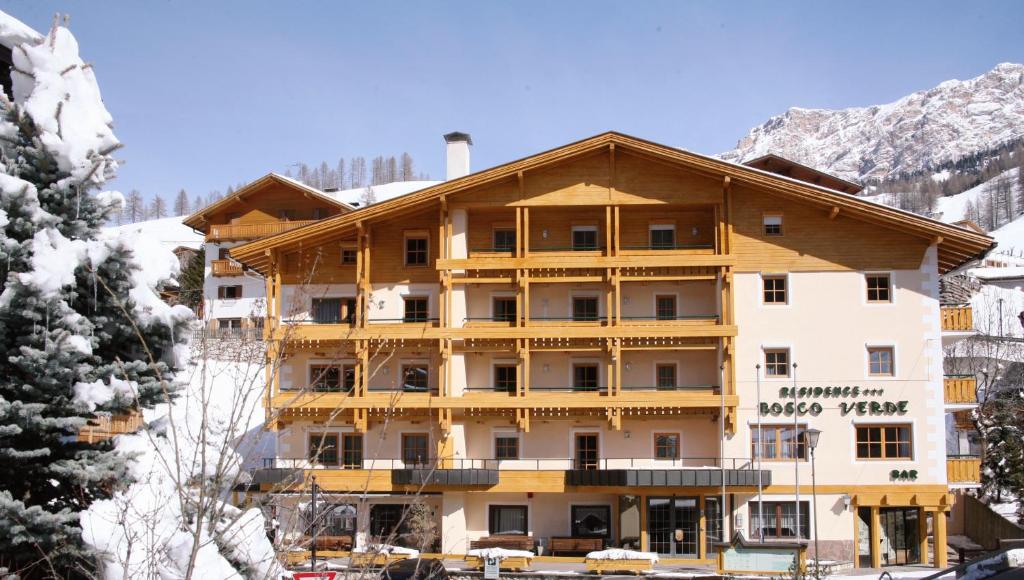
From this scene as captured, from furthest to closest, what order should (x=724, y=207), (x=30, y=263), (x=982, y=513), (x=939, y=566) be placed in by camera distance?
(x=982, y=513) < (x=724, y=207) < (x=939, y=566) < (x=30, y=263)

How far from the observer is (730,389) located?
39031mm

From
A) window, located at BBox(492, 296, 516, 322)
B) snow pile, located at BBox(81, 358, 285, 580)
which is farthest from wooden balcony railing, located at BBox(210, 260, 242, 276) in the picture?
snow pile, located at BBox(81, 358, 285, 580)

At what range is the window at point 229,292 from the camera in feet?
231

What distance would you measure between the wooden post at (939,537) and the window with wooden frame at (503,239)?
18444 mm

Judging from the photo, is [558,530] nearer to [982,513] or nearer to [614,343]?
[614,343]

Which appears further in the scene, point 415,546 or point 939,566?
point 415,546

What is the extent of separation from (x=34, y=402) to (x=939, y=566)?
33118 millimetres

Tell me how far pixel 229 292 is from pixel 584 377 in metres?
36.8

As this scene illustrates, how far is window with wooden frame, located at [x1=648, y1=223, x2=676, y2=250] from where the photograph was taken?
41.3 metres

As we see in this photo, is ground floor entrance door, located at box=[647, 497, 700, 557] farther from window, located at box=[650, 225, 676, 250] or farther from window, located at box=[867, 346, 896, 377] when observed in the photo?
window, located at box=[650, 225, 676, 250]

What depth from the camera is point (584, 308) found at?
41.5 meters

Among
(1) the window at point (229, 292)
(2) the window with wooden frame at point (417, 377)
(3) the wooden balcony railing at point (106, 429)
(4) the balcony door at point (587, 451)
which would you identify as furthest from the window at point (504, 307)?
(1) the window at point (229, 292)

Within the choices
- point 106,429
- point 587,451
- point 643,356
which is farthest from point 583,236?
point 106,429

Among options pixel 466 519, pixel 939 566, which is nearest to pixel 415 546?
pixel 466 519
